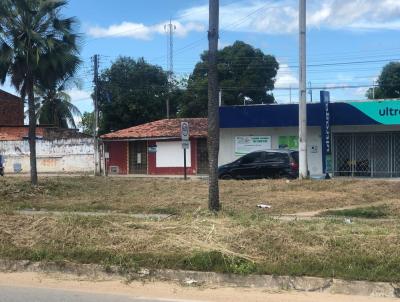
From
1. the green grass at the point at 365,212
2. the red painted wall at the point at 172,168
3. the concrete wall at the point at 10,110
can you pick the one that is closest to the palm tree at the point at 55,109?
the concrete wall at the point at 10,110

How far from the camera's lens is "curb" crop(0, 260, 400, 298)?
707 cm

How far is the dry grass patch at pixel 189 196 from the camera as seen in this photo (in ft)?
50.5

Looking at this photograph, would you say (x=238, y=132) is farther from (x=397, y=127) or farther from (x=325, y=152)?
Result: (x=397, y=127)

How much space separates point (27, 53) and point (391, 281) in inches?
683

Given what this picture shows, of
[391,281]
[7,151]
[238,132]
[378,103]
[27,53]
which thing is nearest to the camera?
[391,281]

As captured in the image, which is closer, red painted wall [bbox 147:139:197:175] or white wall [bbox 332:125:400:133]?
white wall [bbox 332:125:400:133]

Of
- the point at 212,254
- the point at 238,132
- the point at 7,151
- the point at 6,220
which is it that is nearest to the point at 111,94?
the point at 7,151

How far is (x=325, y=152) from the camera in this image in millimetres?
28812

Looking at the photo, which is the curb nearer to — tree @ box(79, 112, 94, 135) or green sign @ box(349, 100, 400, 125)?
green sign @ box(349, 100, 400, 125)

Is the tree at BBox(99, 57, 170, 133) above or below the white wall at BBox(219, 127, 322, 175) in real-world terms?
above

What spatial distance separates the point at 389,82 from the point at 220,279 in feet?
165

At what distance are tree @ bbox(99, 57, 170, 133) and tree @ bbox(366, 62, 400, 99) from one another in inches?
789

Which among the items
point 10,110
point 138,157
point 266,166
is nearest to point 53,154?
point 138,157

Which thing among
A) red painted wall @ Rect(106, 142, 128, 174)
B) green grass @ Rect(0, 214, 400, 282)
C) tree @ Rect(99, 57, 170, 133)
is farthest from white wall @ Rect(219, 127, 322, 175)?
tree @ Rect(99, 57, 170, 133)
